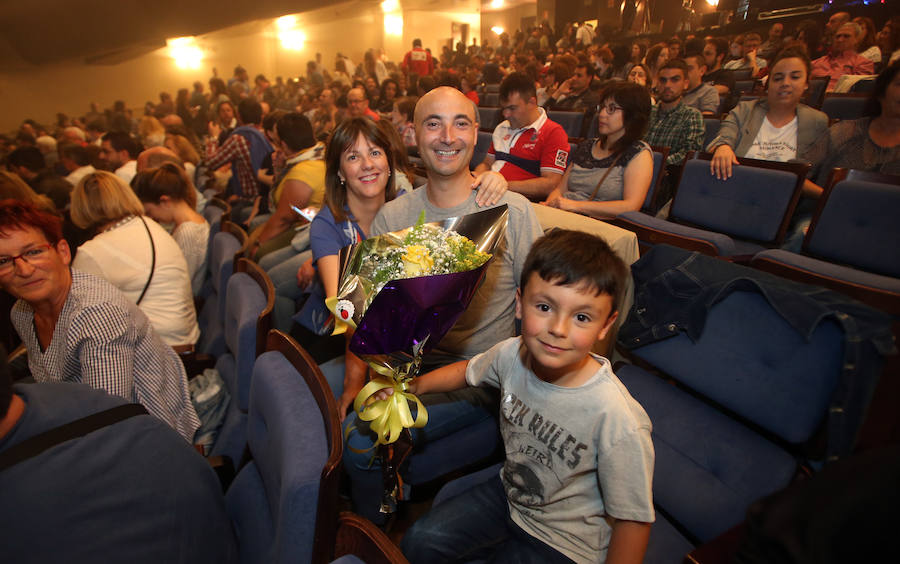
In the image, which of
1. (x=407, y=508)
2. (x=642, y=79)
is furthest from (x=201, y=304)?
(x=642, y=79)

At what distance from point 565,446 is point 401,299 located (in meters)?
0.56

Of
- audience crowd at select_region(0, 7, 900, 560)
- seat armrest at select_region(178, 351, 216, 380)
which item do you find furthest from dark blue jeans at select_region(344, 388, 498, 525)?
seat armrest at select_region(178, 351, 216, 380)

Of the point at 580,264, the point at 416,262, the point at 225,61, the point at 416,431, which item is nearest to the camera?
the point at 580,264

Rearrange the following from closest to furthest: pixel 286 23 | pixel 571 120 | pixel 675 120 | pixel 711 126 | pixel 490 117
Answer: pixel 675 120 → pixel 711 126 → pixel 571 120 → pixel 490 117 → pixel 286 23

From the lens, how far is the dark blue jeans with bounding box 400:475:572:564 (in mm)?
1140

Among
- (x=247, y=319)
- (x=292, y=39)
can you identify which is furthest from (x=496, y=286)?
(x=292, y=39)

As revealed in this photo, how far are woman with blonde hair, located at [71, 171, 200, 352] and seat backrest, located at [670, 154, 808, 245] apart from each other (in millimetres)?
3128

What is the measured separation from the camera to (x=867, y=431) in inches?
51.0

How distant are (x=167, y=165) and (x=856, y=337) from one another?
12.6 feet

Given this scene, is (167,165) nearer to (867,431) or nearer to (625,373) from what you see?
(625,373)

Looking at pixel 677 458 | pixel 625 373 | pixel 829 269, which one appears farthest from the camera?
pixel 829 269

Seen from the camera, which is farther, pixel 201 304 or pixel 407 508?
pixel 201 304

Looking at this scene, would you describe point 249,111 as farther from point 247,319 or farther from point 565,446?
point 565,446

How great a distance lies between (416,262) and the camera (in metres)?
1.11
